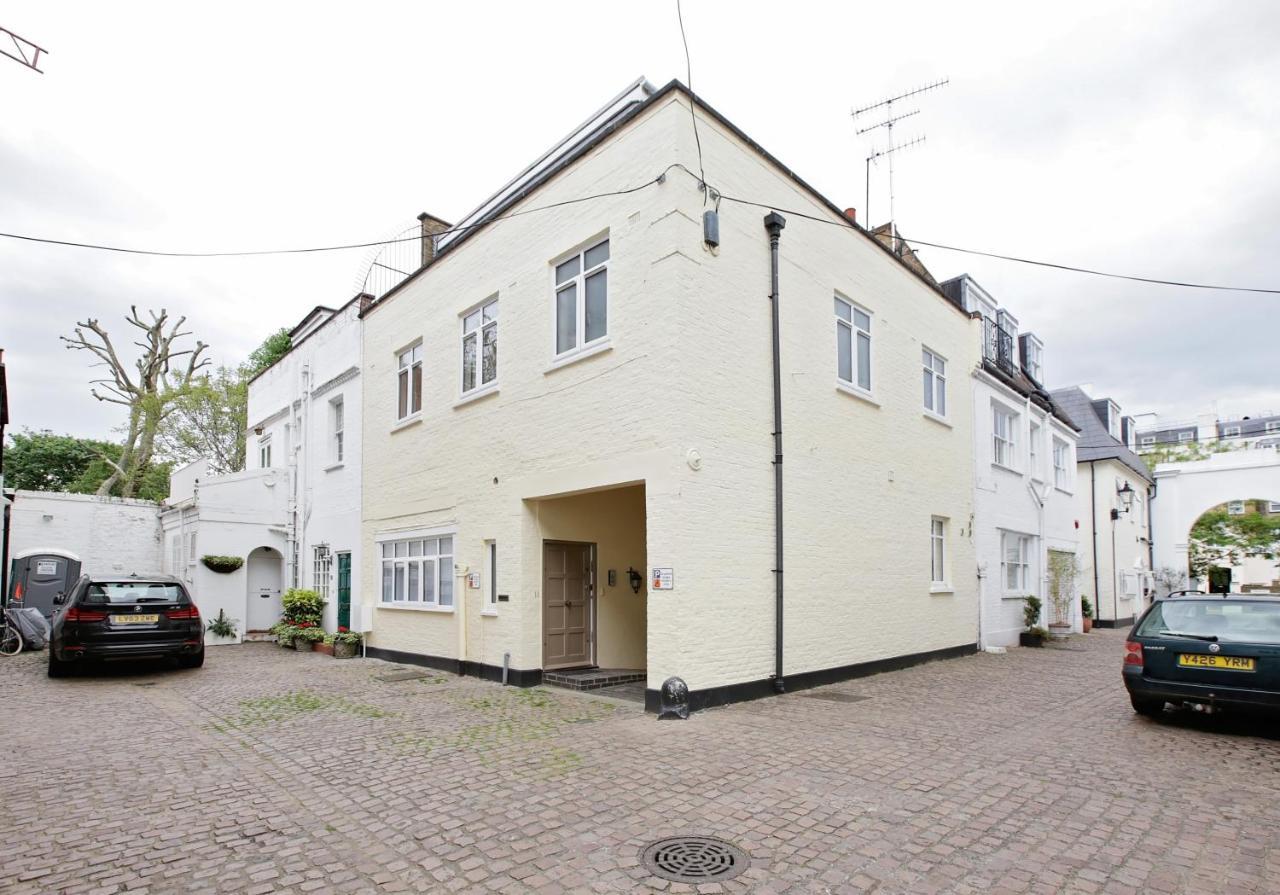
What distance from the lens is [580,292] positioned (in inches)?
410

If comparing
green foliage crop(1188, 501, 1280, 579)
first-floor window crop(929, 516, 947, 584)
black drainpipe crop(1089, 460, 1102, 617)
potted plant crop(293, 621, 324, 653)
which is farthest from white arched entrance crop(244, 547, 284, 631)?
green foliage crop(1188, 501, 1280, 579)

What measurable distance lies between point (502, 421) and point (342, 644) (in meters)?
6.57

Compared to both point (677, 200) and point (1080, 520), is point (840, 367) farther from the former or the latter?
point (1080, 520)

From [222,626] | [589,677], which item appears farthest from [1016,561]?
[222,626]

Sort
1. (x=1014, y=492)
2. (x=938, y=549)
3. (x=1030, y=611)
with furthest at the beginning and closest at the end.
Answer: (x=1014, y=492) < (x=1030, y=611) < (x=938, y=549)

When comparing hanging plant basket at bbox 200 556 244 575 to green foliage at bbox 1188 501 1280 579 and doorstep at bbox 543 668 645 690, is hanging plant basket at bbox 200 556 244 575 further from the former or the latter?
green foliage at bbox 1188 501 1280 579

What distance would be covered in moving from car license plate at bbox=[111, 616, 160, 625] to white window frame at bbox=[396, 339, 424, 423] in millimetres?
5070

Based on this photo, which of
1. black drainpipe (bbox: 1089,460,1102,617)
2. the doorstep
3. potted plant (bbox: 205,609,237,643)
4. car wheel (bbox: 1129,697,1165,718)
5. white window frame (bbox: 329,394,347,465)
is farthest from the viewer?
black drainpipe (bbox: 1089,460,1102,617)

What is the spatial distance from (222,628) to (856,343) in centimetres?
1576

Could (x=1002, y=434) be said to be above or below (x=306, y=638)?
above

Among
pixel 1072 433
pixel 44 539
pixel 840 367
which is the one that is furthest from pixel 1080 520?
pixel 44 539

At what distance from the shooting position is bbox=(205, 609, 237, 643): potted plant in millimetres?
18062

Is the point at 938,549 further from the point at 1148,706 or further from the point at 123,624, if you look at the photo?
the point at 123,624

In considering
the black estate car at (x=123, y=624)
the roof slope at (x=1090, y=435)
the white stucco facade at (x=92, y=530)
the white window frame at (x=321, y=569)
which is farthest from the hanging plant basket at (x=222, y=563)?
the roof slope at (x=1090, y=435)
